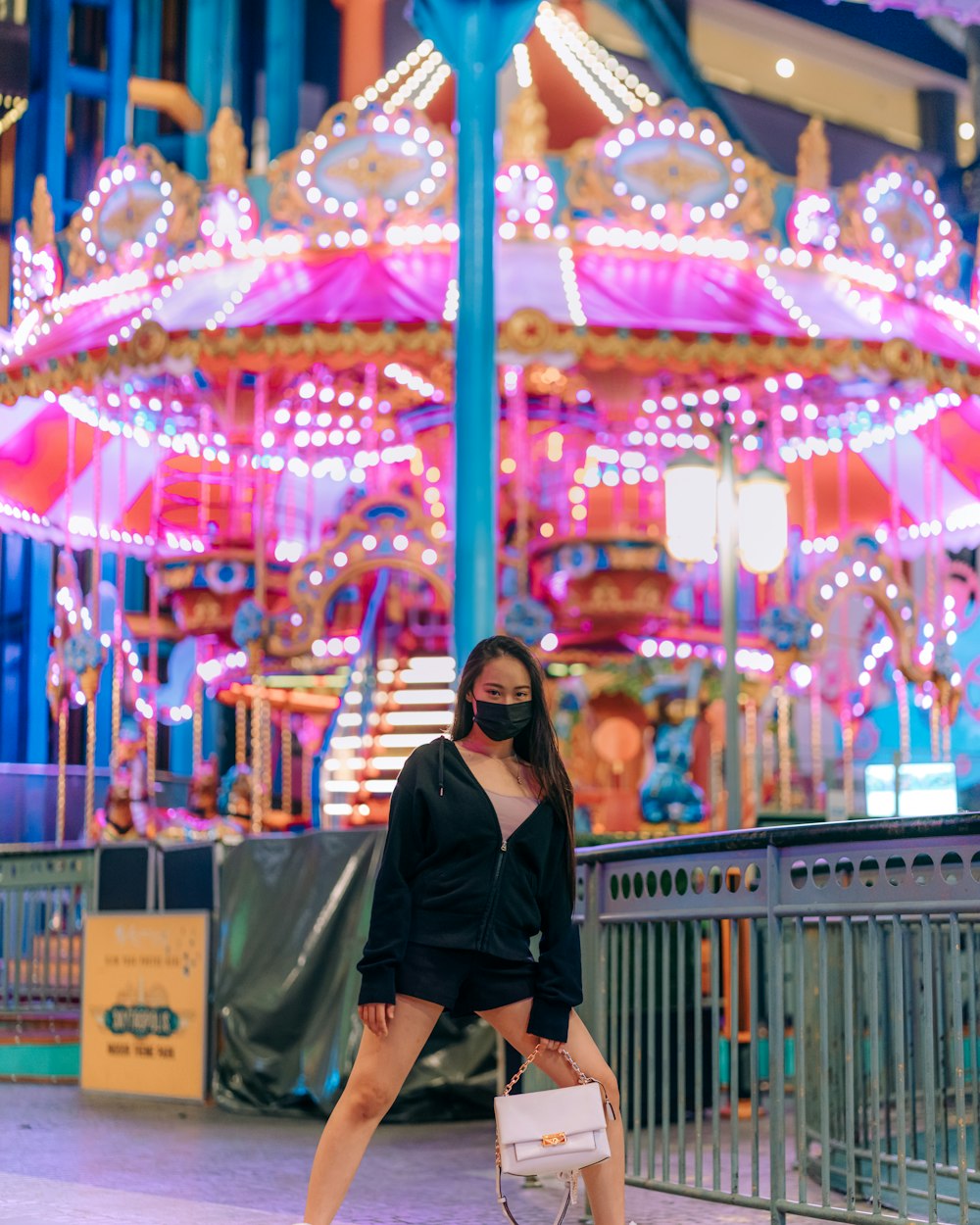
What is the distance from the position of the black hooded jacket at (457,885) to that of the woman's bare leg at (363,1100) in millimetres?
138

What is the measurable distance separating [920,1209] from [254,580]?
12700mm

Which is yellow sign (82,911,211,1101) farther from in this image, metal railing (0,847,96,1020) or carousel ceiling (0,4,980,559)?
carousel ceiling (0,4,980,559)

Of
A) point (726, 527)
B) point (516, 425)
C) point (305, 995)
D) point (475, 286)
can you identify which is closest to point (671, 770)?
point (516, 425)

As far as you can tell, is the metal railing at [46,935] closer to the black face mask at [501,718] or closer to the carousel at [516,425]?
the carousel at [516,425]

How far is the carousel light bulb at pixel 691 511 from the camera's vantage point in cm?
1294

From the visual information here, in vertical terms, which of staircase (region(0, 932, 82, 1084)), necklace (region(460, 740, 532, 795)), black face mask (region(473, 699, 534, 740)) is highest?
black face mask (region(473, 699, 534, 740))

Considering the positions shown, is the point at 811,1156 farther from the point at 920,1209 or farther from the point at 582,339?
the point at 582,339

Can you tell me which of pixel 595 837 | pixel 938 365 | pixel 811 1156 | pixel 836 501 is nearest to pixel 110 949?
pixel 595 837

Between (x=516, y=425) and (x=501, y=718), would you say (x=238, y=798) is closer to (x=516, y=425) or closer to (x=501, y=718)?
(x=516, y=425)

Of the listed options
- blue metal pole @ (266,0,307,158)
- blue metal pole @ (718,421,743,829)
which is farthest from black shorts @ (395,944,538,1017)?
blue metal pole @ (266,0,307,158)

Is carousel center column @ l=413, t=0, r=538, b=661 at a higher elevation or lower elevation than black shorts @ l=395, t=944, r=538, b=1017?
higher

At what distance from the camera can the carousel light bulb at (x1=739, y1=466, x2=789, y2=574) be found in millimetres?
13492

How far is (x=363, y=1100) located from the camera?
498cm

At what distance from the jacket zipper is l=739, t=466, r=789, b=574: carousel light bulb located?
28.5 ft
